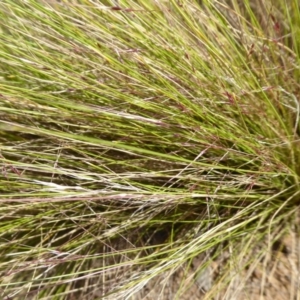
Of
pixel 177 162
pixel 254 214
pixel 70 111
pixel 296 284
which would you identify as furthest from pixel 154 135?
pixel 296 284

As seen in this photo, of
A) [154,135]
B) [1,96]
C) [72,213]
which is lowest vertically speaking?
[72,213]

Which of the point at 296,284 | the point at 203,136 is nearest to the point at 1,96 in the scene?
the point at 203,136

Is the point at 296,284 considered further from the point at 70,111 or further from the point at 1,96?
the point at 1,96

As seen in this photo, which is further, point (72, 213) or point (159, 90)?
point (72, 213)

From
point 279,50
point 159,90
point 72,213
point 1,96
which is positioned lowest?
point 72,213

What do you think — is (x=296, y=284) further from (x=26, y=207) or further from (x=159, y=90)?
(x=26, y=207)

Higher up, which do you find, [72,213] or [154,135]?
[154,135]
